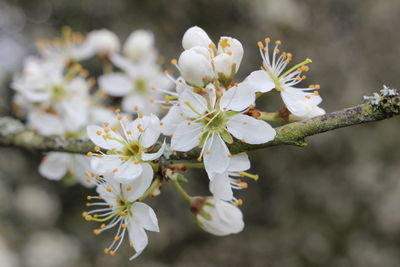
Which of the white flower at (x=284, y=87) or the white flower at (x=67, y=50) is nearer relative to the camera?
the white flower at (x=284, y=87)

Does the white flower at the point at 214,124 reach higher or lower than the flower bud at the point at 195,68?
lower

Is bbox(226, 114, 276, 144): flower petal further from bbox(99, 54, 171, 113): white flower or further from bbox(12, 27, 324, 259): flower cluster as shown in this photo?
bbox(99, 54, 171, 113): white flower

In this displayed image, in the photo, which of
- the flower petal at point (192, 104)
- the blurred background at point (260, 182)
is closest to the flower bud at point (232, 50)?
the flower petal at point (192, 104)

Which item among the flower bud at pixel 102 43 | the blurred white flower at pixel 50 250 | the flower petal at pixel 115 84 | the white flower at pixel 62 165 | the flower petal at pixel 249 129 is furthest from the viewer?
the blurred white flower at pixel 50 250

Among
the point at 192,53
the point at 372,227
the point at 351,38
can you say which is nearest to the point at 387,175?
the point at 372,227

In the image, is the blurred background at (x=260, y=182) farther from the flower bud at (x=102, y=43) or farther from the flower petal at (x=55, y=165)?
the flower petal at (x=55, y=165)

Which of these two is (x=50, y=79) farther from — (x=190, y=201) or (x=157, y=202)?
(x=157, y=202)

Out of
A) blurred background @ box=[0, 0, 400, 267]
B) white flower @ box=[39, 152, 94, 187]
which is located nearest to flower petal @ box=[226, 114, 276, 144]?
white flower @ box=[39, 152, 94, 187]
